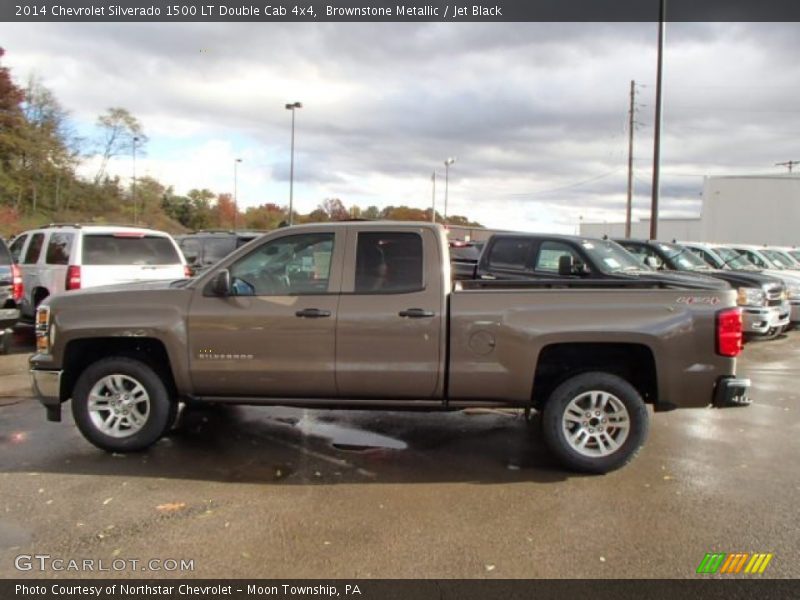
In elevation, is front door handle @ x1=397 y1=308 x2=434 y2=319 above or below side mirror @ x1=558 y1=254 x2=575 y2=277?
below

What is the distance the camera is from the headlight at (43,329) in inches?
200

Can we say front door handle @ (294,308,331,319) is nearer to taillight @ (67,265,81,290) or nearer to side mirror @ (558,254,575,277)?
side mirror @ (558,254,575,277)

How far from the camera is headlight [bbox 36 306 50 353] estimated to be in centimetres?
507

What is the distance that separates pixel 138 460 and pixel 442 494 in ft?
8.08

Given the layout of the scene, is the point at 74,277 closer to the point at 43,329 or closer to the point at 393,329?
the point at 43,329

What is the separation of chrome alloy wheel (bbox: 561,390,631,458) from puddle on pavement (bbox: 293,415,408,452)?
1.47 metres

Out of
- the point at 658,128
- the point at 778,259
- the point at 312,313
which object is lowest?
the point at 312,313

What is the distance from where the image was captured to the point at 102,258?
9.16 m

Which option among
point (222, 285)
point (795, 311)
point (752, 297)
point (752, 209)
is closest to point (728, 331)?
point (222, 285)

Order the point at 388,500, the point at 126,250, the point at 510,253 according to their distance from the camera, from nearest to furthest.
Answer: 1. the point at 388,500
2. the point at 126,250
3. the point at 510,253

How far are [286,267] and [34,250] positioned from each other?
7.16 metres

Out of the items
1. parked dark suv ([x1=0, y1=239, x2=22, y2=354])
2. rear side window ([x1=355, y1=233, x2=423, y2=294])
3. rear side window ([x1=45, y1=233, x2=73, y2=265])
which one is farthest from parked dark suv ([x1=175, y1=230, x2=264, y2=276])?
rear side window ([x1=355, y1=233, x2=423, y2=294])

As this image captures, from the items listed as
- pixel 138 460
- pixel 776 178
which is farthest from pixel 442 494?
pixel 776 178
